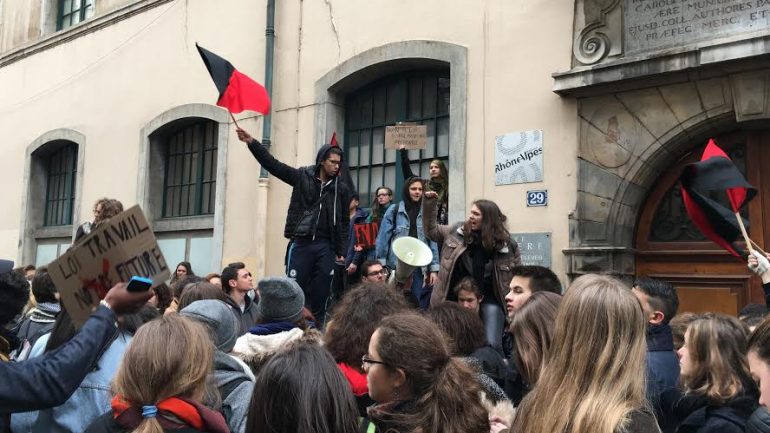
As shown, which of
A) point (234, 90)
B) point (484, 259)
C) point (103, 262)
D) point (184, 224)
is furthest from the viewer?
point (184, 224)

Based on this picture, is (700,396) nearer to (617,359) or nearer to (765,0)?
(617,359)

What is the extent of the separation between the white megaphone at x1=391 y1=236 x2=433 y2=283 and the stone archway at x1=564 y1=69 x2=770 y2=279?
1.82 metres

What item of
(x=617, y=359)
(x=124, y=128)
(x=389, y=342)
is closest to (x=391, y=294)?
(x=389, y=342)

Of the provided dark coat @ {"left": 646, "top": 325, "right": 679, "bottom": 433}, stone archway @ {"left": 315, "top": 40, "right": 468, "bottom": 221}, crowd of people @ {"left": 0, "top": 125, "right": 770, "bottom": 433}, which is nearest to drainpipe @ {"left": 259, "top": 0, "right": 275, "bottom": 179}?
stone archway @ {"left": 315, "top": 40, "right": 468, "bottom": 221}

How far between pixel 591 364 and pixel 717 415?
120cm

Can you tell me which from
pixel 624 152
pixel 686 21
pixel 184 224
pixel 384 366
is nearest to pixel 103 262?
pixel 384 366

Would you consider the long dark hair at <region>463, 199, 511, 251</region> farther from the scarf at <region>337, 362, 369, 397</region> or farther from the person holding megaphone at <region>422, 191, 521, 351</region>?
the scarf at <region>337, 362, 369, 397</region>

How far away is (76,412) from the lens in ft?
9.39

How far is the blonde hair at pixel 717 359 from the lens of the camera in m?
2.99

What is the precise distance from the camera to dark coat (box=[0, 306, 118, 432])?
2262 mm

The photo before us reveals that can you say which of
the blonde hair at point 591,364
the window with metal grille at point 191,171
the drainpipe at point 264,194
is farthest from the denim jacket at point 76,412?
the window with metal grille at point 191,171

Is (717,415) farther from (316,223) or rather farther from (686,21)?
(686,21)

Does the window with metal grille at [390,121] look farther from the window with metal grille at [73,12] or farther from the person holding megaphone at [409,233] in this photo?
the window with metal grille at [73,12]

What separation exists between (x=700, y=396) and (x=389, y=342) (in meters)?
1.46
